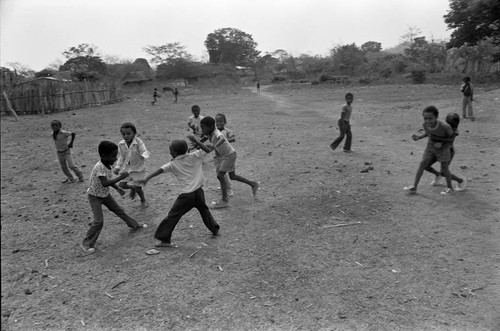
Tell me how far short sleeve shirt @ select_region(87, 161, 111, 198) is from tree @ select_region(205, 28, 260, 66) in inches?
2347

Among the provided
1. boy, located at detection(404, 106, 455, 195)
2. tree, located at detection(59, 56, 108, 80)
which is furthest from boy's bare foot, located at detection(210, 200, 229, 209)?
tree, located at detection(59, 56, 108, 80)

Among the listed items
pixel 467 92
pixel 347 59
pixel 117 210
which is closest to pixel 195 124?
pixel 117 210

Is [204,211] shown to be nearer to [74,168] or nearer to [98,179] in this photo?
[98,179]

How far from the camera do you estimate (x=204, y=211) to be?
446 cm

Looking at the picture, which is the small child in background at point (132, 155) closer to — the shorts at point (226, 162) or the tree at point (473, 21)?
the shorts at point (226, 162)

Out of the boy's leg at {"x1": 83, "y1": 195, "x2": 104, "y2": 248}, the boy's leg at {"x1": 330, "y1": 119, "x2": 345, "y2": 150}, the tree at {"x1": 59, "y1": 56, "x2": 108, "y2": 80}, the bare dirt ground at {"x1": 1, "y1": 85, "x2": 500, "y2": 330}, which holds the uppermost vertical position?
the tree at {"x1": 59, "y1": 56, "x2": 108, "y2": 80}

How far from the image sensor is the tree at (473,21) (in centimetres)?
2312

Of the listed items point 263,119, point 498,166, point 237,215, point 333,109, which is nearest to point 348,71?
point 333,109

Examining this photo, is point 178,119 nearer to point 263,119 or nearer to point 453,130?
point 263,119

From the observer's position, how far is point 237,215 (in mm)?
5273

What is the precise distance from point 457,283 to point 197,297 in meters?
2.25

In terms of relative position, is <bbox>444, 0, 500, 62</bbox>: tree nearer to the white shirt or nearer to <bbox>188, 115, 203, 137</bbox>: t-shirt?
<bbox>188, 115, 203, 137</bbox>: t-shirt

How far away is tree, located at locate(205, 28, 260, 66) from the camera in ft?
202

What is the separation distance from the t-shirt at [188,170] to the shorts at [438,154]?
11.1 feet
